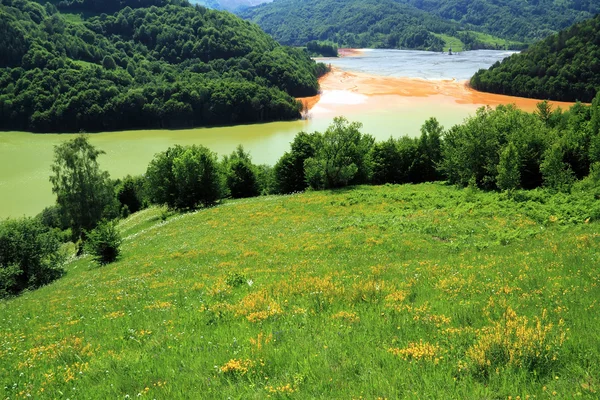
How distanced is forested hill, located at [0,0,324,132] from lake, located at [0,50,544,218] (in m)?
7.32

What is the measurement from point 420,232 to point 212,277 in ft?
37.3

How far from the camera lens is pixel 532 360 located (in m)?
5.68

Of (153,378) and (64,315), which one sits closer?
(153,378)

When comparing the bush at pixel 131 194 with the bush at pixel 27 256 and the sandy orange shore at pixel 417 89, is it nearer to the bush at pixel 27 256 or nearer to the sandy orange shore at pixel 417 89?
the bush at pixel 27 256

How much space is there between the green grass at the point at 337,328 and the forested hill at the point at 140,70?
97925 millimetres

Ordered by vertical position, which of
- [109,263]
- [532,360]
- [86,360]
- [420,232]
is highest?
[532,360]

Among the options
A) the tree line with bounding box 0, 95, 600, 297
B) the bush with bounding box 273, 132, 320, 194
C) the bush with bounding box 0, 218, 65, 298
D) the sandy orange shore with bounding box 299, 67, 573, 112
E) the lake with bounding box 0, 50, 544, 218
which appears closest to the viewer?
the bush with bounding box 0, 218, 65, 298

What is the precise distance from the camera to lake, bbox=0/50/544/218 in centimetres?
6300

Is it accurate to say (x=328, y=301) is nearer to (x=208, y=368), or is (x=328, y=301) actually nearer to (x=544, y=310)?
(x=208, y=368)

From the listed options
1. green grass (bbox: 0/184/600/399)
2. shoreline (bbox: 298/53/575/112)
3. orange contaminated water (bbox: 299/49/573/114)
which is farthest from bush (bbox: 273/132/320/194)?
shoreline (bbox: 298/53/575/112)

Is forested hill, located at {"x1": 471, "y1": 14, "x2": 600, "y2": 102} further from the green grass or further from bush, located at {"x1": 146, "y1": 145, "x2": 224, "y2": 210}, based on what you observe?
the green grass

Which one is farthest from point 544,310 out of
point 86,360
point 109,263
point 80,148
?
point 80,148

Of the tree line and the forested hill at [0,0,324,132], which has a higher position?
the forested hill at [0,0,324,132]

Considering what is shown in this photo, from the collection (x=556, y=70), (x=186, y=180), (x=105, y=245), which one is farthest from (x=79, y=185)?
(x=556, y=70)
